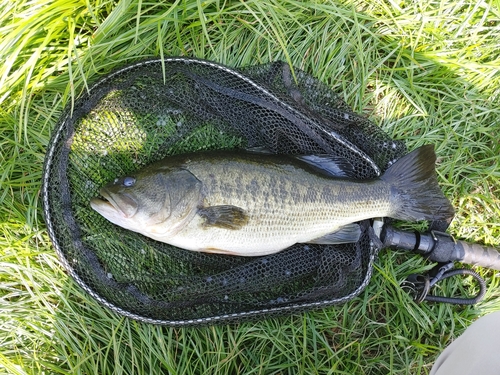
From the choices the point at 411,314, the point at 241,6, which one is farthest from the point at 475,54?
the point at 411,314

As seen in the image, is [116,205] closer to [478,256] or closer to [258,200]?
[258,200]

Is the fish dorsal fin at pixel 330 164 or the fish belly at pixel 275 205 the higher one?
the fish dorsal fin at pixel 330 164

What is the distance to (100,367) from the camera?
2686mm

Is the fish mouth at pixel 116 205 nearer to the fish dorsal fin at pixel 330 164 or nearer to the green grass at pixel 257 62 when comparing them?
the green grass at pixel 257 62

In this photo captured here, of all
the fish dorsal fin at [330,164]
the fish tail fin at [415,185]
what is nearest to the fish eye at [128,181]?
the fish dorsal fin at [330,164]

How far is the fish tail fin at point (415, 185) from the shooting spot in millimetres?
2686

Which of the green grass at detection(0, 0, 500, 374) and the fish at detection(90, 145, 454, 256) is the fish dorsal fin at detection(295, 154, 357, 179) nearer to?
the fish at detection(90, 145, 454, 256)

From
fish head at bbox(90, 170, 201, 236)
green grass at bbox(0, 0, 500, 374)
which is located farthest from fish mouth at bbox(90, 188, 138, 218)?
green grass at bbox(0, 0, 500, 374)

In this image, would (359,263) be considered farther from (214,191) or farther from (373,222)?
(214,191)

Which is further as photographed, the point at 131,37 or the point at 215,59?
the point at 215,59

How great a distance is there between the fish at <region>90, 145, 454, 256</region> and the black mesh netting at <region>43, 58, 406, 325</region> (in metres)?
0.17

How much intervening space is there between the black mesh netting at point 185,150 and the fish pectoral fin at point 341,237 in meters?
0.11

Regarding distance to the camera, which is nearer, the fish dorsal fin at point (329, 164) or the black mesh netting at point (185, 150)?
the black mesh netting at point (185, 150)

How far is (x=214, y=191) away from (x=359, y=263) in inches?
43.7
